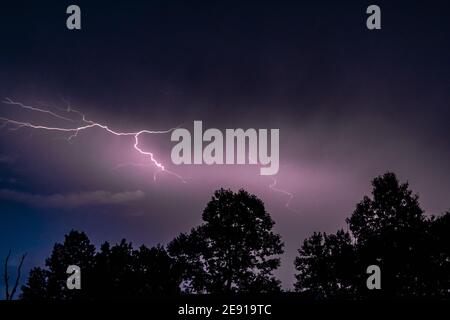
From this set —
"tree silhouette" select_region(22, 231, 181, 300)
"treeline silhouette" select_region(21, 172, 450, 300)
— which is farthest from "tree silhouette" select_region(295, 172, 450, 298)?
"tree silhouette" select_region(22, 231, 181, 300)

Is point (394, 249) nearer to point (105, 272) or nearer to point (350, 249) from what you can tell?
point (350, 249)

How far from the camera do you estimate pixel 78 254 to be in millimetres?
39594

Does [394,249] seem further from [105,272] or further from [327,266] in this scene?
[105,272]

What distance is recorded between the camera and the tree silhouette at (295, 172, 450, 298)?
26344 mm

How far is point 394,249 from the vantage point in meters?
26.5

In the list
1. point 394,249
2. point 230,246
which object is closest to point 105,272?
point 230,246

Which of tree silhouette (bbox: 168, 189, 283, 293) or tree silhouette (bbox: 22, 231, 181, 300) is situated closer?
tree silhouette (bbox: 168, 189, 283, 293)

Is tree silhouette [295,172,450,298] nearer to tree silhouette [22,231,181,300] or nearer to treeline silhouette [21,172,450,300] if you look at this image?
treeline silhouette [21,172,450,300]

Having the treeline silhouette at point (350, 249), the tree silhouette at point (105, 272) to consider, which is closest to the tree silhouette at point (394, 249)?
the treeline silhouette at point (350, 249)

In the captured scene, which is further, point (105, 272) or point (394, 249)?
point (105, 272)

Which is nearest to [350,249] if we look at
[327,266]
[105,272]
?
[327,266]

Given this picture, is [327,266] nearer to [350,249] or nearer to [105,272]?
[350,249]

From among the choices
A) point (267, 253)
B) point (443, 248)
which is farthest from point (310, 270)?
point (443, 248)
